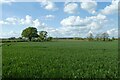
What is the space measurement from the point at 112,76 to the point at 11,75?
5837 mm

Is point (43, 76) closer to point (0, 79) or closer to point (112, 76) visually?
point (0, 79)

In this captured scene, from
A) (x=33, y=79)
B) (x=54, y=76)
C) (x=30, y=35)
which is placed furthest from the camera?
(x=30, y=35)

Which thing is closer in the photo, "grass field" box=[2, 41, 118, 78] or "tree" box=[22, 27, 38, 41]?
"grass field" box=[2, 41, 118, 78]

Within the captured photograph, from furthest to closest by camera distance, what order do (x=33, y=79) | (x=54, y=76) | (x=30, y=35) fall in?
(x=30, y=35) → (x=54, y=76) → (x=33, y=79)

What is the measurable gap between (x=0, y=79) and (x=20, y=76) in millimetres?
1322

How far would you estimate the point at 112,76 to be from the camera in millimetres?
14047

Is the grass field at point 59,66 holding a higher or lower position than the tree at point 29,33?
lower

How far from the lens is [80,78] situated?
1320 centimetres

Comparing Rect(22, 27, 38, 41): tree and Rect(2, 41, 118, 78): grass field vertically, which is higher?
Rect(22, 27, 38, 41): tree

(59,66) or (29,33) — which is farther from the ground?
(29,33)

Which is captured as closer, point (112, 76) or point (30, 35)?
point (112, 76)

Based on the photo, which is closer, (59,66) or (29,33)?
(59,66)

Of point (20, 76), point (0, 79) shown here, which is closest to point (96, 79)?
point (20, 76)

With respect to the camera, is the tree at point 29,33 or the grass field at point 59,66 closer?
the grass field at point 59,66
